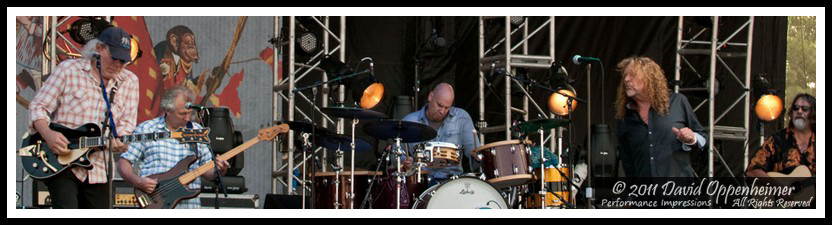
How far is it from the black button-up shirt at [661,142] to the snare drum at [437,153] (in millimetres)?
1512

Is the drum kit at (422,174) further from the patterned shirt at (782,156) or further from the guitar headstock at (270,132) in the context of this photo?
the patterned shirt at (782,156)

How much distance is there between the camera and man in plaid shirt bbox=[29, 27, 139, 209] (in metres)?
7.15

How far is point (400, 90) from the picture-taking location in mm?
10789

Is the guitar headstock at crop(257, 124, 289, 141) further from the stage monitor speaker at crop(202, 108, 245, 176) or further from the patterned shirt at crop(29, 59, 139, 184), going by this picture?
the stage monitor speaker at crop(202, 108, 245, 176)

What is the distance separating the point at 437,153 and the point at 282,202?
1448 mm

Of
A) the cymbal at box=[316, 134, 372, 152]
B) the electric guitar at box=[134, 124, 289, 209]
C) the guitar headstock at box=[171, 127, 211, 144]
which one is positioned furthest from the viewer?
the cymbal at box=[316, 134, 372, 152]

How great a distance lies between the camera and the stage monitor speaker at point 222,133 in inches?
369

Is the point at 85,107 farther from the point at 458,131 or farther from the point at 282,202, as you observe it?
the point at 458,131

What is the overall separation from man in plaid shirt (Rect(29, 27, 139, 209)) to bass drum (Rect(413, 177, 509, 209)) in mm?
2369

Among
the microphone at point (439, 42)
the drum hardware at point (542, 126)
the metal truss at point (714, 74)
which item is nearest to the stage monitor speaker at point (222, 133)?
the microphone at point (439, 42)

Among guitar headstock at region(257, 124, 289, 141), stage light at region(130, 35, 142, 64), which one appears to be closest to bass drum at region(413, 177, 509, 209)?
guitar headstock at region(257, 124, 289, 141)

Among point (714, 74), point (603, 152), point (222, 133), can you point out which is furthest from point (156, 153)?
point (714, 74)

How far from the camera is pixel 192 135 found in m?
7.56
